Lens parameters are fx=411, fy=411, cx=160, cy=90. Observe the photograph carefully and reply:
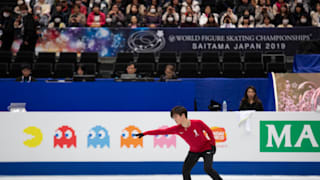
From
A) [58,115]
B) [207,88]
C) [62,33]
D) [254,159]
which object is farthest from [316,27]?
[58,115]

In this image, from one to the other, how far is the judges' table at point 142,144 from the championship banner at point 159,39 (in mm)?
5446

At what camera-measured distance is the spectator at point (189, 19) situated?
41.0ft

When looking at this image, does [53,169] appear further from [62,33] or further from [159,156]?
[62,33]

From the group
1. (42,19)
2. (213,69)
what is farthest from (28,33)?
(213,69)

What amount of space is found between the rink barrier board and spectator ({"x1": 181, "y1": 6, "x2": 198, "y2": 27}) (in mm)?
Answer: 6487

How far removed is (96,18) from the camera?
12.7 meters

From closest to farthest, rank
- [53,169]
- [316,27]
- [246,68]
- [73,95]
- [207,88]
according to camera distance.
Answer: [53,169], [73,95], [207,88], [246,68], [316,27]

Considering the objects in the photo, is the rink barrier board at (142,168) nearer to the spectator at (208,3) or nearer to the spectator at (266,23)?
the spectator at (266,23)

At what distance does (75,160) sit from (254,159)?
300 cm

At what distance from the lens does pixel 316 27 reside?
1196 centimetres

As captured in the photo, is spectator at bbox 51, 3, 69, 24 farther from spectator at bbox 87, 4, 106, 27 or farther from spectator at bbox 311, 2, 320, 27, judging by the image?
spectator at bbox 311, 2, 320, 27

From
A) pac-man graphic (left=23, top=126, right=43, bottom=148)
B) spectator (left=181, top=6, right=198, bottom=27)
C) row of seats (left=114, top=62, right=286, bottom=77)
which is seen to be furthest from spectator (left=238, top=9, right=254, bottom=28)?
pac-man graphic (left=23, top=126, right=43, bottom=148)

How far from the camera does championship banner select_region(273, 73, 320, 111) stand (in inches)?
355

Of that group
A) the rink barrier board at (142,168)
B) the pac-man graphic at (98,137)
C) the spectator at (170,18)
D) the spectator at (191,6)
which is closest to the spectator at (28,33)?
the spectator at (170,18)
